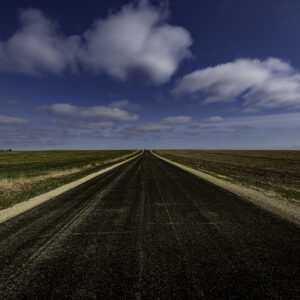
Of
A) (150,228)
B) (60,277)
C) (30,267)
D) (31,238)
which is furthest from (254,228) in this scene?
(31,238)

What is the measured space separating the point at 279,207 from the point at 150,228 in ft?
17.6

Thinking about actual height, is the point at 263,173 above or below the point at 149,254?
below

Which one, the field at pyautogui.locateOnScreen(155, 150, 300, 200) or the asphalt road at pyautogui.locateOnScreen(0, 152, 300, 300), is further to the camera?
the field at pyautogui.locateOnScreen(155, 150, 300, 200)

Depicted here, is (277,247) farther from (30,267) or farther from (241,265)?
(30,267)

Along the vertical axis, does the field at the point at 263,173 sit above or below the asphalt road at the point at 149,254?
below

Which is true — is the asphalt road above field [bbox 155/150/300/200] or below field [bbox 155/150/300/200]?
above

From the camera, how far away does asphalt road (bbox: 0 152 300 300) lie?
8.68 ft

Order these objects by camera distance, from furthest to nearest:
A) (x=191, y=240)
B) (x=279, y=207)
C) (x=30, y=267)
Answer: (x=279, y=207), (x=191, y=240), (x=30, y=267)

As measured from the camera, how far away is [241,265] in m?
3.20

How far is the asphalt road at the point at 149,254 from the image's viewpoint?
2645 mm

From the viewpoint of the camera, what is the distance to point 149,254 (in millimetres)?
3600

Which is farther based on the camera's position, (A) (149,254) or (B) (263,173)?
(B) (263,173)

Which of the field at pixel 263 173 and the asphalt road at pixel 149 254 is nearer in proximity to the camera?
the asphalt road at pixel 149 254

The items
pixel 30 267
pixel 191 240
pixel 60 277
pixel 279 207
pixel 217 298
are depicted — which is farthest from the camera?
pixel 279 207
